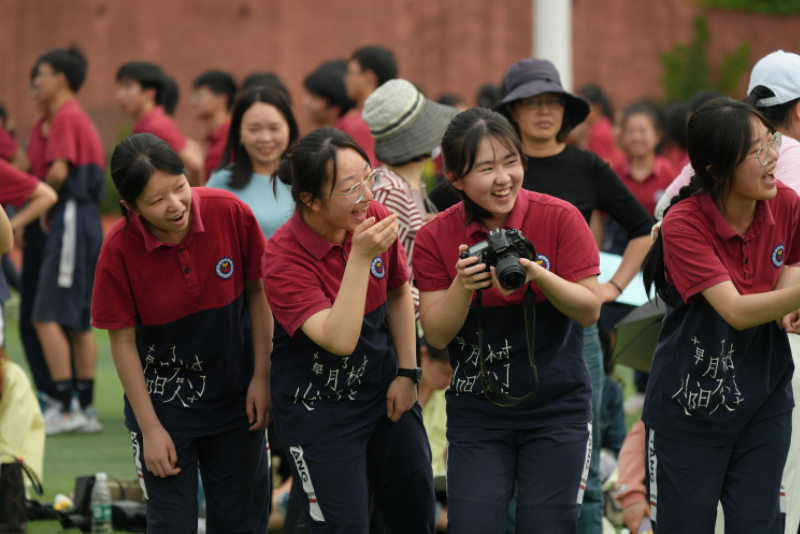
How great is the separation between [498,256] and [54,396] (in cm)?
511

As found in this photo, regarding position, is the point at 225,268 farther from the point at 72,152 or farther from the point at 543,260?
the point at 72,152

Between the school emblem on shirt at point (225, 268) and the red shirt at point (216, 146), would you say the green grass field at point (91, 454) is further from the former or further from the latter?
the school emblem on shirt at point (225, 268)

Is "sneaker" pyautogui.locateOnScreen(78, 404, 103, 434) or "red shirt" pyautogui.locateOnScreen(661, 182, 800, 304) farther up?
"red shirt" pyautogui.locateOnScreen(661, 182, 800, 304)

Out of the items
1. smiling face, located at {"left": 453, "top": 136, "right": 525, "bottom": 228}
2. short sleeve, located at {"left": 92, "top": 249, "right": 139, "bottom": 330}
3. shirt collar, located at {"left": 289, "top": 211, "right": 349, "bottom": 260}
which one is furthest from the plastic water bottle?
smiling face, located at {"left": 453, "top": 136, "right": 525, "bottom": 228}

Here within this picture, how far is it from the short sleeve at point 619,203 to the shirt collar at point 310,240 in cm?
149

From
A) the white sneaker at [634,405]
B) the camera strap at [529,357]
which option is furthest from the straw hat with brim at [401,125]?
the white sneaker at [634,405]

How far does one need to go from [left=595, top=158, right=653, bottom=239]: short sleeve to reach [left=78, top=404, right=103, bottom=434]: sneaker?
4158 millimetres

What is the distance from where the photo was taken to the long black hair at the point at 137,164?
300cm

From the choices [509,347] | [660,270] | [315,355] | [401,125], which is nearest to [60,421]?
[401,125]

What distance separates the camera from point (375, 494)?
320 centimetres

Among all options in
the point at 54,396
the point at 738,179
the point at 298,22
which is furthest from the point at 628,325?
the point at 298,22

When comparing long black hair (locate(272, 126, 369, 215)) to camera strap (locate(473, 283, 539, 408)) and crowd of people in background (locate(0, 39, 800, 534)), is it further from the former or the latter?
camera strap (locate(473, 283, 539, 408))

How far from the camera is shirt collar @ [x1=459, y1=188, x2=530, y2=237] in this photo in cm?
296

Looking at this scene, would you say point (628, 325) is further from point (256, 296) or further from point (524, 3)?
point (524, 3)
